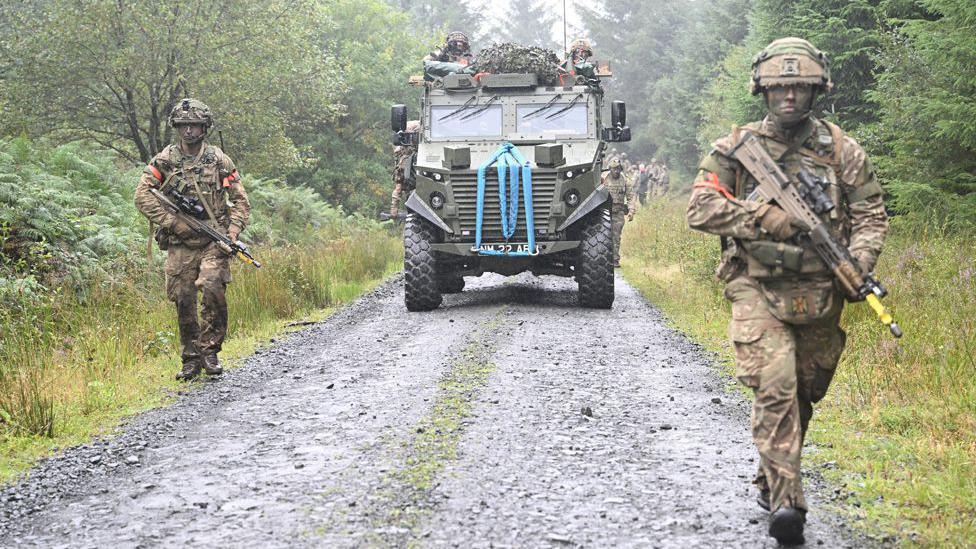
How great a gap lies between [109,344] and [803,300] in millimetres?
5430

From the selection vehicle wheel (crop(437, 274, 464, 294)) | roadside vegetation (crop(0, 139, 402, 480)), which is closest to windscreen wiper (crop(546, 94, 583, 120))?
vehicle wheel (crop(437, 274, 464, 294))

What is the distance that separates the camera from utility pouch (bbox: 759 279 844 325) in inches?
150

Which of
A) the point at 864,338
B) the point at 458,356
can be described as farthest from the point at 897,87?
the point at 458,356

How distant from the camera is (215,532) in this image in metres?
3.90

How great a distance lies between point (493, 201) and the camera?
34.8 feet

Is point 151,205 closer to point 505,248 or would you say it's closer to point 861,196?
point 505,248

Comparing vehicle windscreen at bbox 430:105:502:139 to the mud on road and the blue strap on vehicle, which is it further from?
the mud on road

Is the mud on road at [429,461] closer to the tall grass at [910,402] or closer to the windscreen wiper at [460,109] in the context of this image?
the tall grass at [910,402]

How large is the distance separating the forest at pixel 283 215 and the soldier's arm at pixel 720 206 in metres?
1.28

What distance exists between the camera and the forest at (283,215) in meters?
5.54

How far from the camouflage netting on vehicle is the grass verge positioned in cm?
328

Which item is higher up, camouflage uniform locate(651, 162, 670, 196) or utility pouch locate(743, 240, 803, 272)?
utility pouch locate(743, 240, 803, 272)

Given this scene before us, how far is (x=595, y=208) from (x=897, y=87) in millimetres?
3983

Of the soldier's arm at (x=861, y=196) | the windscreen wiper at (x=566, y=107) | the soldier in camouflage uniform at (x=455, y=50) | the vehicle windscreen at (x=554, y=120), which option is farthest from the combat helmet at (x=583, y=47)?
the soldier's arm at (x=861, y=196)
